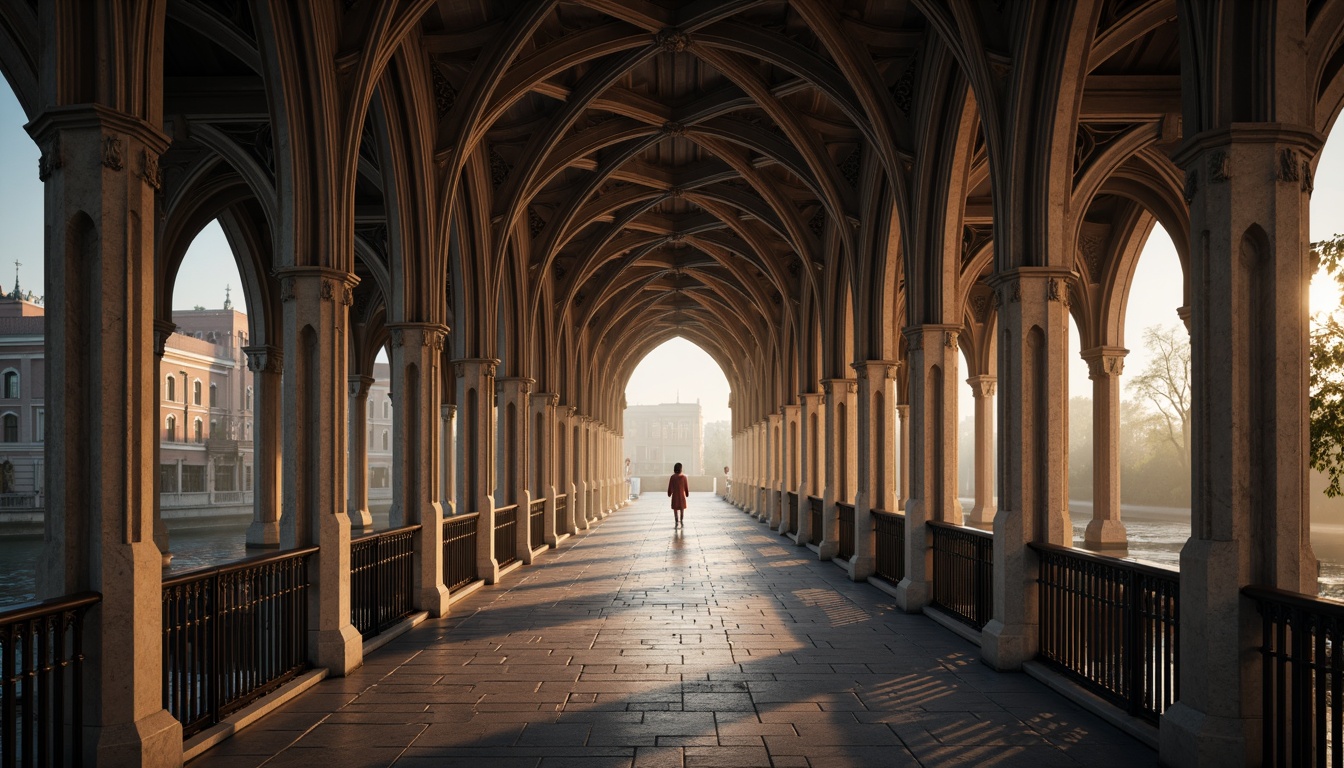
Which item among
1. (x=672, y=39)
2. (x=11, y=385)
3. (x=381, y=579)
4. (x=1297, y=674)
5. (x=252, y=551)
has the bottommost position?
(x=252, y=551)

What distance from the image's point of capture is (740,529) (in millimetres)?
23578

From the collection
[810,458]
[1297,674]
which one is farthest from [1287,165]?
[810,458]

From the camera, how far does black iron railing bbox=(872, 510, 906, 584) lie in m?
11.4

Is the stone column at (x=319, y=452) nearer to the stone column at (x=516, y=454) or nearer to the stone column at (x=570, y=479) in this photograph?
the stone column at (x=516, y=454)

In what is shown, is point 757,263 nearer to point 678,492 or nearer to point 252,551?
point 678,492

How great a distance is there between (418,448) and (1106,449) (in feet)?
39.9

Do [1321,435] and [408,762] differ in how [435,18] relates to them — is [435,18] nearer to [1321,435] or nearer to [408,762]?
[408,762]

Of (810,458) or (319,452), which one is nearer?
(319,452)

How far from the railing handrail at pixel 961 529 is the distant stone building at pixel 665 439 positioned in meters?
77.7

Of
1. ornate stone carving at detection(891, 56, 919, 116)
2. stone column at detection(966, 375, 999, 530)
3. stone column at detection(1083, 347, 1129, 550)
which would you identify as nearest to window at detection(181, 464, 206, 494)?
stone column at detection(966, 375, 999, 530)

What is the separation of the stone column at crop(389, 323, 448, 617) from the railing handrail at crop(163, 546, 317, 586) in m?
2.79

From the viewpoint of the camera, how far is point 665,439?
290 ft

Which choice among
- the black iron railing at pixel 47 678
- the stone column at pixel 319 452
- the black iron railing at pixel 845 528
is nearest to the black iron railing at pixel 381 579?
the stone column at pixel 319 452

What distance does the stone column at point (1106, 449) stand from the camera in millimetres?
16156
